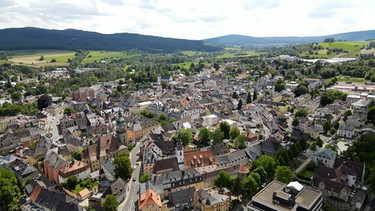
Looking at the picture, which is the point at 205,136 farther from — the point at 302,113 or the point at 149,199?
the point at 302,113

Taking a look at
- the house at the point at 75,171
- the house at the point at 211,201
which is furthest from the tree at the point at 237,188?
the house at the point at 75,171

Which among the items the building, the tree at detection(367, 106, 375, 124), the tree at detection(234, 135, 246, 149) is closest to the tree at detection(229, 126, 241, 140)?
the tree at detection(234, 135, 246, 149)

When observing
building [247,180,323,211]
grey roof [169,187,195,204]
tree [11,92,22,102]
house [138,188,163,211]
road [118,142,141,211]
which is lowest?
road [118,142,141,211]

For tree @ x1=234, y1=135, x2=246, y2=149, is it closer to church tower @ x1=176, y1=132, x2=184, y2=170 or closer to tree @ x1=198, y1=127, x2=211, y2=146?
tree @ x1=198, y1=127, x2=211, y2=146

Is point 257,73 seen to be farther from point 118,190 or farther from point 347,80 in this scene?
point 118,190

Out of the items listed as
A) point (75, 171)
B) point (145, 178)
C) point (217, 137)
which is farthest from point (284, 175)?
point (75, 171)

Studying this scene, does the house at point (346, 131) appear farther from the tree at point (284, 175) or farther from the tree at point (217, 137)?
the tree at point (284, 175)

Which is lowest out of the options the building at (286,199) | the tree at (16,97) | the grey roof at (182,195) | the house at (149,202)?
the tree at (16,97)
